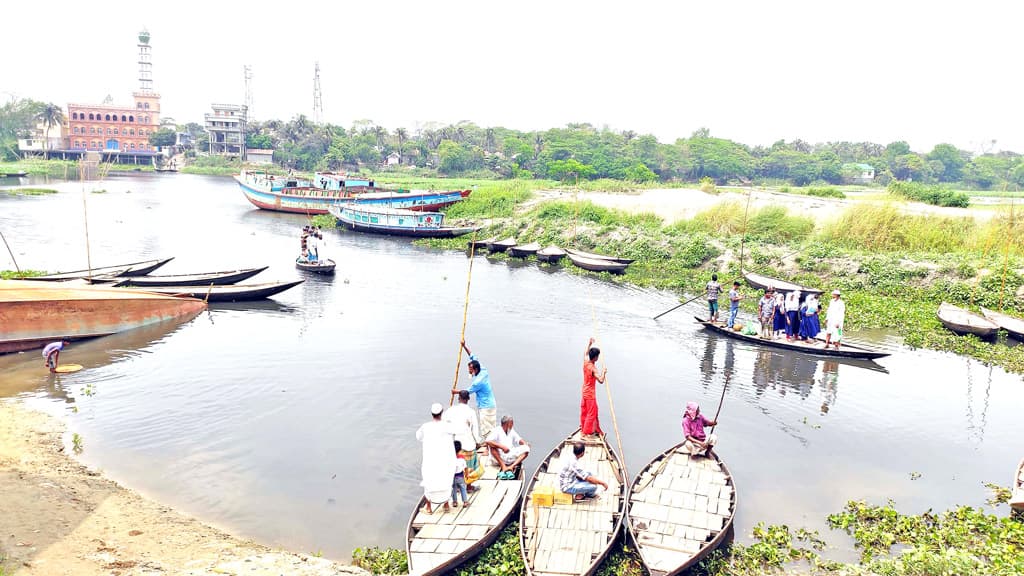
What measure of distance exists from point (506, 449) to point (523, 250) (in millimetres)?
20898

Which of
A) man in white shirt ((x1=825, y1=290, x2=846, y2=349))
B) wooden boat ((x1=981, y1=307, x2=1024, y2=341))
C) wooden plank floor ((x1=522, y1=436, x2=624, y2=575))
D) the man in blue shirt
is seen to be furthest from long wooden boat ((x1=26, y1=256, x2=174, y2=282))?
wooden boat ((x1=981, y1=307, x2=1024, y2=341))

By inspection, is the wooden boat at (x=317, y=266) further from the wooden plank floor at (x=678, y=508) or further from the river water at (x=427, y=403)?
the wooden plank floor at (x=678, y=508)

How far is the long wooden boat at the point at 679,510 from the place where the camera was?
22.9ft

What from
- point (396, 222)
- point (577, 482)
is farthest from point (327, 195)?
point (577, 482)

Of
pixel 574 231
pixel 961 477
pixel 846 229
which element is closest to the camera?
pixel 961 477

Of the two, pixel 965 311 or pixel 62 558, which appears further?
pixel 965 311

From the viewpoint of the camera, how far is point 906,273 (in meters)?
21.9

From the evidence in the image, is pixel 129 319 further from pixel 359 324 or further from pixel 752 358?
pixel 752 358

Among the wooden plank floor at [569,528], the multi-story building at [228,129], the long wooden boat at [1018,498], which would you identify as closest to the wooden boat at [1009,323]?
the long wooden boat at [1018,498]

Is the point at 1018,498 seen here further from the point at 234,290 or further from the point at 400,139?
the point at 400,139

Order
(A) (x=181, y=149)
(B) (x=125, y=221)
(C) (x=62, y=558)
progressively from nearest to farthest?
(C) (x=62, y=558) → (B) (x=125, y=221) → (A) (x=181, y=149)

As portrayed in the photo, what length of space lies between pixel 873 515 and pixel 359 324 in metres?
13.3

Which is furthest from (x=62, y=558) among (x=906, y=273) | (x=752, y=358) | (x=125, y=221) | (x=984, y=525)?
(x=125, y=221)

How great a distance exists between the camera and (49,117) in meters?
88.4
